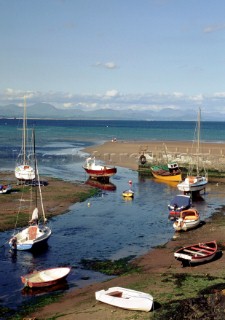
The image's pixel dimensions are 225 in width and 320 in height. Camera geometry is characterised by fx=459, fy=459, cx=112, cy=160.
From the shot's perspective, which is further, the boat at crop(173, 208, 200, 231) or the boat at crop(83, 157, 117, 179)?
the boat at crop(83, 157, 117, 179)

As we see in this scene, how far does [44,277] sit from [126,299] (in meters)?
7.35

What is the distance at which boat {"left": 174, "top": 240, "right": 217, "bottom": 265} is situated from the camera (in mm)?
29952

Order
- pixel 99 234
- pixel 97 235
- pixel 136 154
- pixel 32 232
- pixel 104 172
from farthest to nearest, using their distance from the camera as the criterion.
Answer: pixel 136 154 < pixel 104 172 < pixel 99 234 < pixel 97 235 < pixel 32 232

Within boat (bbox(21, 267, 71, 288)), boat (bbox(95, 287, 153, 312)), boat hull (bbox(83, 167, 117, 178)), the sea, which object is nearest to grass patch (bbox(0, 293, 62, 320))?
the sea

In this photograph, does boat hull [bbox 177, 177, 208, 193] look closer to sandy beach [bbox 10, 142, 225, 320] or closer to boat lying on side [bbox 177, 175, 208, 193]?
boat lying on side [bbox 177, 175, 208, 193]

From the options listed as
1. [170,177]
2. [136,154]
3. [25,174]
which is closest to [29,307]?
[25,174]

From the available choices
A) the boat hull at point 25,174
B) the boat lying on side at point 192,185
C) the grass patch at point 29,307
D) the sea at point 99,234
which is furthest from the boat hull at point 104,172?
the grass patch at point 29,307

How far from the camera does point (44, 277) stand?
28359 mm

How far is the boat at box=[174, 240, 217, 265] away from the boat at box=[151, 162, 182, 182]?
39174 mm

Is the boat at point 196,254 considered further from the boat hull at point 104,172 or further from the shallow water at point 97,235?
the boat hull at point 104,172

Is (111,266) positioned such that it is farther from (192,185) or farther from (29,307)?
(192,185)

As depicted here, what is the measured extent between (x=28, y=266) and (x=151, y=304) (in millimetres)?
12407

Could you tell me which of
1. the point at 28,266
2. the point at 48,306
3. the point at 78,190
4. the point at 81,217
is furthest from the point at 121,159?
the point at 48,306

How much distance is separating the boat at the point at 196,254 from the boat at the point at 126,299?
710 cm
